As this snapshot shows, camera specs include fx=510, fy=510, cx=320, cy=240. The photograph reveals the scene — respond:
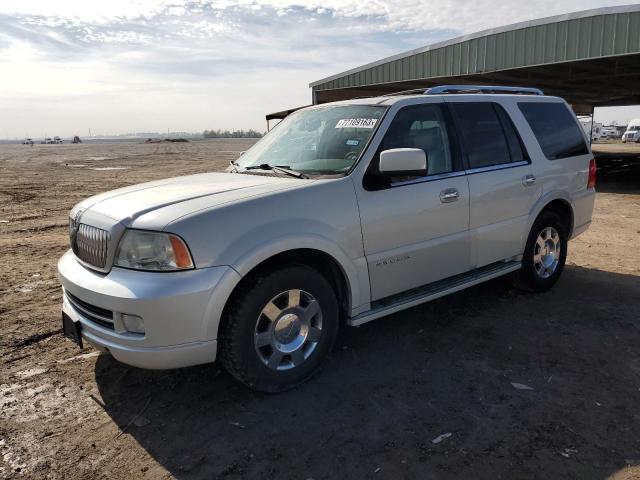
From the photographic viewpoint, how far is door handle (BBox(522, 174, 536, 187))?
15.3 ft

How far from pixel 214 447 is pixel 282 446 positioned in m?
0.37

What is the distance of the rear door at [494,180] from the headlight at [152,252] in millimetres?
2436

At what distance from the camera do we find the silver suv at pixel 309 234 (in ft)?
9.41

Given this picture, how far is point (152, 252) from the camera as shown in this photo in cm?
288

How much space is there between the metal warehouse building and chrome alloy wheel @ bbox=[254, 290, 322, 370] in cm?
1250

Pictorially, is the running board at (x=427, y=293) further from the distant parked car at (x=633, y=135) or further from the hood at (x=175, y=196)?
the distant parked car at (x=633, y=135)

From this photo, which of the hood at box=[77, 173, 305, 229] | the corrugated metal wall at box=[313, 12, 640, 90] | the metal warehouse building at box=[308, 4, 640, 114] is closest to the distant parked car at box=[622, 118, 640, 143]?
the metal warehouse building at box=[308, 4, 640, 114]

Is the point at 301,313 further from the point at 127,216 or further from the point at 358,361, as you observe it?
the point at 127,216

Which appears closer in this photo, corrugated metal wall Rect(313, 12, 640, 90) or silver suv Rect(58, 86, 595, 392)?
silver suv Rect(58, 86, 595, 392)

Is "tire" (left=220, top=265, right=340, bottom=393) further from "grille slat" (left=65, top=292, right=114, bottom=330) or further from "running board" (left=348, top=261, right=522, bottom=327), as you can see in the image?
"grille slat" (left=65, top=292, right=114, bottom=330)

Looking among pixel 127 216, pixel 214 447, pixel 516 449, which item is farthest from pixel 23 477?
pixel 516 449

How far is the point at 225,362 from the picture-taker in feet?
10.2

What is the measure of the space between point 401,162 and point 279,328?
137 centimetres

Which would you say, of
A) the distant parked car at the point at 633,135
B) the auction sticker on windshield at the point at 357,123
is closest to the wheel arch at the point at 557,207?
the auction sticker on windshield at the point at 357,123
